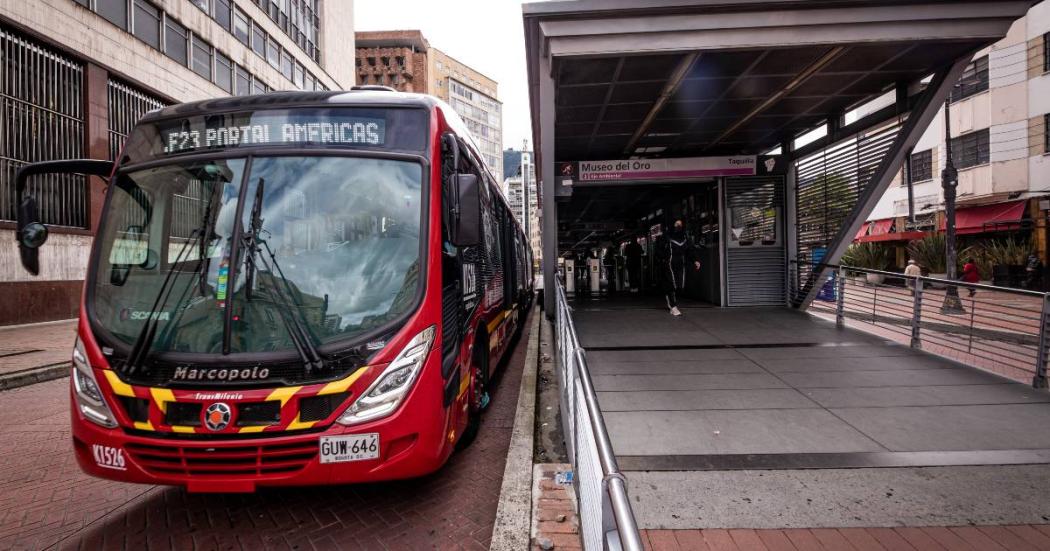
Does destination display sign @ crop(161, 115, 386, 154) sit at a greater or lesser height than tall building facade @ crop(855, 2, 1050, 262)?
lesser

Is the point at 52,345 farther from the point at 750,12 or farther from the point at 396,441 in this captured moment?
the point at 750,12

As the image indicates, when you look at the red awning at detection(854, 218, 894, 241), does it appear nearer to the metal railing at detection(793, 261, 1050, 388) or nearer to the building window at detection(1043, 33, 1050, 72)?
the building window at detection(1043, 33, 1050, 72)

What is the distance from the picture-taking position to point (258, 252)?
316 cm

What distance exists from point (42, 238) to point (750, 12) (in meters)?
7.30

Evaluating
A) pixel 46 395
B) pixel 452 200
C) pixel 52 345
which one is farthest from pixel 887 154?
pixel 52 345

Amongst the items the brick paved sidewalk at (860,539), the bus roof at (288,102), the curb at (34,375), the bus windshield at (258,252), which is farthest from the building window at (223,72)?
the brick paved sidewalk at (860,539)

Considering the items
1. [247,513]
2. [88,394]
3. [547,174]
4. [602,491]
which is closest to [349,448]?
[247,513]

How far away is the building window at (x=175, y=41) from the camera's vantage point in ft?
60.4

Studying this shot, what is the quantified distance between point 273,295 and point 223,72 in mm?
24164

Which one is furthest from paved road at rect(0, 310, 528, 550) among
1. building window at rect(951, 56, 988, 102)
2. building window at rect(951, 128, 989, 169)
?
building window at rect(951, 56, 988, 102)

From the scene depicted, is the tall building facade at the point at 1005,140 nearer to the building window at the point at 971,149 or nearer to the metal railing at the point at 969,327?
the building window at the point at 971,149

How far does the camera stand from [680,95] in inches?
329

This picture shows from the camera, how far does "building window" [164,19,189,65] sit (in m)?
18.4

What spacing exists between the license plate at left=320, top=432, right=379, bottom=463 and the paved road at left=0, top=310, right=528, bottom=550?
21.4 inches
